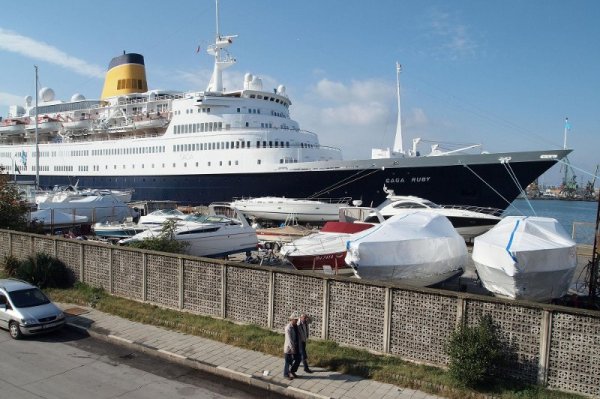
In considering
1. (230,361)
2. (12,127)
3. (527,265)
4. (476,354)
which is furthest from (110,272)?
(12,127)

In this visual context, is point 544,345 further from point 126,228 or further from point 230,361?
point 126,228

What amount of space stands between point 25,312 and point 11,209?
10.5 metres

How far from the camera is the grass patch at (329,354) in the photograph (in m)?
7.60

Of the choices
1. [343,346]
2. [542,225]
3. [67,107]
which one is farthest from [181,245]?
[67,107]

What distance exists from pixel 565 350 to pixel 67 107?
62704 millimetres

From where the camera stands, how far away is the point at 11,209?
1927 centimetres

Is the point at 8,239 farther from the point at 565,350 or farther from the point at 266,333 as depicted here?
the point at 565,350

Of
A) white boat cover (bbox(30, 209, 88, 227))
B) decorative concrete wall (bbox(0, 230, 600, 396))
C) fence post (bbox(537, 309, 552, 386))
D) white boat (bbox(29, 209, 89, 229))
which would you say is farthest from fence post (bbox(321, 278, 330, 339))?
white boat cover (bbox(30, 209, 88, 227))

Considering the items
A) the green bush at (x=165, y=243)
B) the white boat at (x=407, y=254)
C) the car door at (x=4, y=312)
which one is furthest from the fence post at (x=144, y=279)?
the white boat at (x=407, y=254)

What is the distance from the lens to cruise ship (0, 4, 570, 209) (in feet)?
99.9

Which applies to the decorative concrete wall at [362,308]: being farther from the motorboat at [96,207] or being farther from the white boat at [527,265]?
the motorboat at [96,207]

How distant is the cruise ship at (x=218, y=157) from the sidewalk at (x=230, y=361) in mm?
23387

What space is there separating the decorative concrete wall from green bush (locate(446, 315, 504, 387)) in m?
0.26

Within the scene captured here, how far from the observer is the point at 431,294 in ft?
28.5
